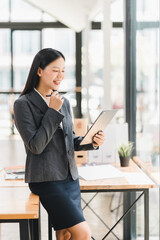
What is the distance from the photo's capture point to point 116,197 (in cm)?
517

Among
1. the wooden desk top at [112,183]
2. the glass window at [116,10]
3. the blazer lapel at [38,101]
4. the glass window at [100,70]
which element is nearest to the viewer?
the blazer lapel at [38,101]

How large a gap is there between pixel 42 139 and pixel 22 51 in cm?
889

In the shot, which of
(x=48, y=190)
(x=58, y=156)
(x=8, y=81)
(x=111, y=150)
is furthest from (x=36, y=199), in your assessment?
(x=8, y=81)

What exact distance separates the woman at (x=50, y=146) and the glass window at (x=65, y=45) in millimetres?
8335

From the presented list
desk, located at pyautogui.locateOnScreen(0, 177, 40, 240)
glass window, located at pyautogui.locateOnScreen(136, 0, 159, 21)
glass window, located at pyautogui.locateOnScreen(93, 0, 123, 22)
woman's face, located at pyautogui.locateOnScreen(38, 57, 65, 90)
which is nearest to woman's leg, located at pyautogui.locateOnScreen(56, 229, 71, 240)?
desk, located at pyautogui.locateOnScreen(0, 177, 40, 240)

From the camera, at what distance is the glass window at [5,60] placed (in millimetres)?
10429

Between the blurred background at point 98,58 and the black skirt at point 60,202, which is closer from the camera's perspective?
the black skirt at point 60,202

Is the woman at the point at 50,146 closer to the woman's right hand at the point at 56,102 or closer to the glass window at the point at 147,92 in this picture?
the woman's right hand at the point at 56,102

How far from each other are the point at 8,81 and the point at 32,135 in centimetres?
877

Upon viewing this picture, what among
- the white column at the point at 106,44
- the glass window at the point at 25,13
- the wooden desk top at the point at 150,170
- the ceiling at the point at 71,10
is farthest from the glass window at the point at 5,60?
the wooden desk top at the point at 150,170

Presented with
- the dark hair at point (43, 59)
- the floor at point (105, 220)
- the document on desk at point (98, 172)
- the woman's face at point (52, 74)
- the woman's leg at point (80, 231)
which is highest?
the dark hair at point (43, 59)

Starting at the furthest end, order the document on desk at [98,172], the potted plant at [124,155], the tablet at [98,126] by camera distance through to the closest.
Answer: the potted plant at [124,155]
the document on desk at [98,172]
the tablet at [98,126]

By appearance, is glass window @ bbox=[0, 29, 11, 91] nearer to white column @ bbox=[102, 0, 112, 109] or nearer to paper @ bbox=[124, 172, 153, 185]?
white column @ bbox=[102, 0, 112, 109]

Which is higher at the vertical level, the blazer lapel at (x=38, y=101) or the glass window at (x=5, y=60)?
the glass window at (x=5, y=60)
